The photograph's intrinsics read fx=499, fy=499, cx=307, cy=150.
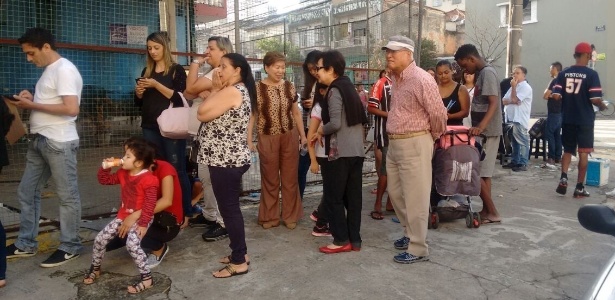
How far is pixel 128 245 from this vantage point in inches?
139

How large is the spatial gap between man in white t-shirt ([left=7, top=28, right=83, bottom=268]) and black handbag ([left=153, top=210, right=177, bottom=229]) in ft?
2.37

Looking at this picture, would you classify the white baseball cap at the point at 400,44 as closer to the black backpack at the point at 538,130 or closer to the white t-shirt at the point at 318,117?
the white t-shirt at the point at 318,117

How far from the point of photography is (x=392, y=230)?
196 inches

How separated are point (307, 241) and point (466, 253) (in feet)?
4.62

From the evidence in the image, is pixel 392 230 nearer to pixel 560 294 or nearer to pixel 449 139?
pixel 449 139

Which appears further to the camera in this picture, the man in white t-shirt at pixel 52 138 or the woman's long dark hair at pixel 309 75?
the woman's long dark hair at pixel 309 75

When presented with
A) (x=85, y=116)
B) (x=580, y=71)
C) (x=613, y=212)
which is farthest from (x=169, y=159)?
(x=580, y=71)

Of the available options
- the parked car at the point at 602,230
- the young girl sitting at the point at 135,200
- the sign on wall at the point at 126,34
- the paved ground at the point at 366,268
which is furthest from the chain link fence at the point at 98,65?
the parked car at the point at 602,230

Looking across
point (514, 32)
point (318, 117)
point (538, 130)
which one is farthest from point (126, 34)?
point (538, 130)

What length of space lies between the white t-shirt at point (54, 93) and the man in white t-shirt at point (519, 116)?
6991 mm

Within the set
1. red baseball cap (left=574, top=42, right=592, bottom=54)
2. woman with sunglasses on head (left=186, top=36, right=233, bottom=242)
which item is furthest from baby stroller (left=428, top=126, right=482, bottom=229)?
red baseball cap (left=574, top=42, right=592, bottom=54)

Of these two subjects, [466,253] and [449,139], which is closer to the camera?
[466,253]

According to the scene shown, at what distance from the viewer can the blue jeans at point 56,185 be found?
3.89 metres

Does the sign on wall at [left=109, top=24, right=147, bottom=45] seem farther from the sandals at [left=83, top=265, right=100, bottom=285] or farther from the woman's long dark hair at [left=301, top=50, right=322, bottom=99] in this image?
the sandals at [left=83, top=265, right=100, bottom=285]
